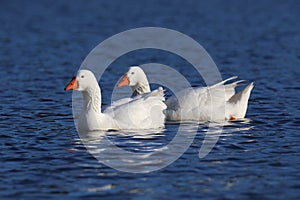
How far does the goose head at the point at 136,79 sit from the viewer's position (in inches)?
612

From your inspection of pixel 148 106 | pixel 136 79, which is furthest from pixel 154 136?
pixel 136 79

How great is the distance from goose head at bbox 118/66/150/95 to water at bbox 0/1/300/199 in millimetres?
1716

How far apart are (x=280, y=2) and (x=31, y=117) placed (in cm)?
3705

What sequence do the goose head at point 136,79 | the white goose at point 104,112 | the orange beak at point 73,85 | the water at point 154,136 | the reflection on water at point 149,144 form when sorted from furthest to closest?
the goose head at point 136,79 → the white goose at point 104,112 → the orange beak at point 73,85 → the reflection on water at point 149,144 → the water at point 154,136

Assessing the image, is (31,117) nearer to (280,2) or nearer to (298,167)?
(298,167)

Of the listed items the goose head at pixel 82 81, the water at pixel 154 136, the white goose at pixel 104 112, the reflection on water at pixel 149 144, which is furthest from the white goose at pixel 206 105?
the goose head at pixel 82 81

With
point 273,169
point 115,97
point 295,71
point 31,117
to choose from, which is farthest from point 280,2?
point 273,169

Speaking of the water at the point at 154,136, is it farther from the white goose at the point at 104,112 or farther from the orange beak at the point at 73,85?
the orange beak at the point at 73,85

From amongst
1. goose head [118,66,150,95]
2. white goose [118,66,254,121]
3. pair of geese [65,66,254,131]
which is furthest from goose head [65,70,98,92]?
white goose [118,66,254,121]

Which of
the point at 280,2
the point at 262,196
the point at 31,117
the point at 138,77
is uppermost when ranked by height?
the point at 280,2

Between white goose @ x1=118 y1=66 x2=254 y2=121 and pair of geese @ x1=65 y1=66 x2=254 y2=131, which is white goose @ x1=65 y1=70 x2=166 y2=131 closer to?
pair of geese @ x1=65 y1=66 x2=254 y2=131

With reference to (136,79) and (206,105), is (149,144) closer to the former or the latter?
(206,105)

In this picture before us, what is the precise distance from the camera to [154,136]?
1348 centimetres

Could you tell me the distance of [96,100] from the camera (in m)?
13.8
